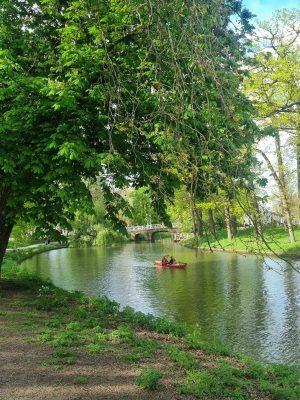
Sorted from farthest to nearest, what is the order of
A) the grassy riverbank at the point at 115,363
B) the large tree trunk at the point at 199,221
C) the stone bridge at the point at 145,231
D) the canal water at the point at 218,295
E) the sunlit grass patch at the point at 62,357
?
1. the stone bridge at the point at 145,231
2. the canal water at the point at 218,295
3. the sunlit grass patch at the point at 62,357
4. the grassy riverbank at the point at 115,363
5. the large tree trunk at the point at 199,221

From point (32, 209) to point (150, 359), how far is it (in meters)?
4.54

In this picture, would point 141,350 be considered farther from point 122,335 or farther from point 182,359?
point 122,335

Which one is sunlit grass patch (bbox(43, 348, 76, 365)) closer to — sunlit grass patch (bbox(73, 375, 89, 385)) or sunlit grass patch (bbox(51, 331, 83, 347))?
sunlit grass patch (bbox(51, 331, 83, 347))

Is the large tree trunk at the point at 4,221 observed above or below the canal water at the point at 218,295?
above

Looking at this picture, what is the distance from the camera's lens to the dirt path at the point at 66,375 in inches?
204

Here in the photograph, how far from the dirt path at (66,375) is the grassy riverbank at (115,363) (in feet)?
0.04

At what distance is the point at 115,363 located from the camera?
632 centimetres

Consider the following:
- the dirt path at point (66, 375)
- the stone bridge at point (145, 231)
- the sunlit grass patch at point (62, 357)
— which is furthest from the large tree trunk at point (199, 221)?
the stone bridge at point (145, 231)

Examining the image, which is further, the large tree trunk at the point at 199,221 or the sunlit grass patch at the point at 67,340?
the sunlit grass patch at the point at 67,340

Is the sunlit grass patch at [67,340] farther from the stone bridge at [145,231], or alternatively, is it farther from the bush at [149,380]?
the stone bridge at [145,231]

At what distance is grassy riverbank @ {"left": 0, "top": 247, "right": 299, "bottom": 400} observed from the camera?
540cm

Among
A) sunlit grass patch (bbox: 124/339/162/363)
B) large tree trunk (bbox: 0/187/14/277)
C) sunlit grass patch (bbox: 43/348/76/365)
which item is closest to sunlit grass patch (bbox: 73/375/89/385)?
sunlit grass patch (bbox: 43/348/76/365)

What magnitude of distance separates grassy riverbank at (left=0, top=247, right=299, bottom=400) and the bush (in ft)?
0.04

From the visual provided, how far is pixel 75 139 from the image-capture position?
8.42 metres
